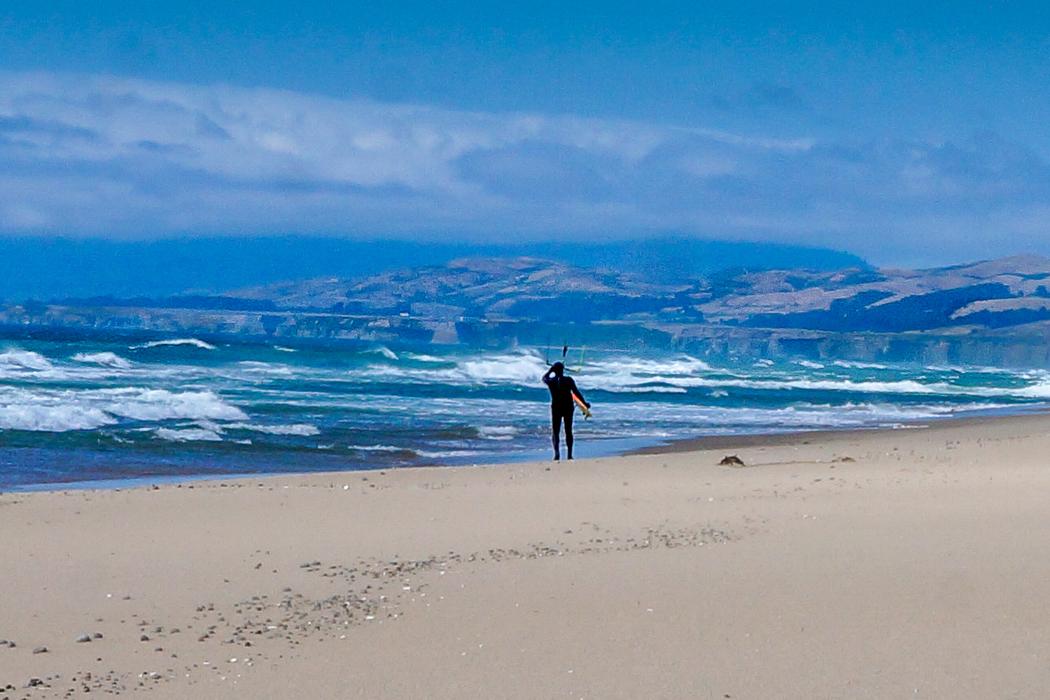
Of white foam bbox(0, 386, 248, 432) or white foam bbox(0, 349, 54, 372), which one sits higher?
white foam bbox(0, 349, 54, 372)

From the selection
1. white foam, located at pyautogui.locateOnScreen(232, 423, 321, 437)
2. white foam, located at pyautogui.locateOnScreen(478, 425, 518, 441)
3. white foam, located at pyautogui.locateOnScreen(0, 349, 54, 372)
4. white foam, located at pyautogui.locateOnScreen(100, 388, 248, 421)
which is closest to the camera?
white foam, located at pyautogui.locateOnScreen(232, 423, 321, 437)

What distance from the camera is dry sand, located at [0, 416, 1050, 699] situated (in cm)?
559

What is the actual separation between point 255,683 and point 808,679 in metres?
2.13

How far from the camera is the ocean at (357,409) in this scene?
1767 cm

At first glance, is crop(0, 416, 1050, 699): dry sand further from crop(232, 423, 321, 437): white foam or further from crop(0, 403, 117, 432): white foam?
crop(232, 423, 321, 437): white foam

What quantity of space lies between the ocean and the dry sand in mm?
5550

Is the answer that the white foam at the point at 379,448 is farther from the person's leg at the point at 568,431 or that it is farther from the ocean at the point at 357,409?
the person's leg at the point at 568,431

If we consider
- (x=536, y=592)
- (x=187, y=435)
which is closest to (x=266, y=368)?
(x=187, y=435)

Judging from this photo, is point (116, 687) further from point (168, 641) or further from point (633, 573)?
point (633, 573)

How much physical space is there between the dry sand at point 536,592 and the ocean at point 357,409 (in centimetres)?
555

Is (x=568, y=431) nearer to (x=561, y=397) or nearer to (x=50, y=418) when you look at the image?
(x=561, y=397)

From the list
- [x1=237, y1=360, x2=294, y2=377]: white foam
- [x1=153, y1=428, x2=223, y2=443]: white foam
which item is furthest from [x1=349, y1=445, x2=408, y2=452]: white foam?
[x1=237, y1=360, x2=294, y2=377]: white foam

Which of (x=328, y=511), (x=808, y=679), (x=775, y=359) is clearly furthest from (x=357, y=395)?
(x=775, y=359)

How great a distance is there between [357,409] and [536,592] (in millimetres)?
20364
